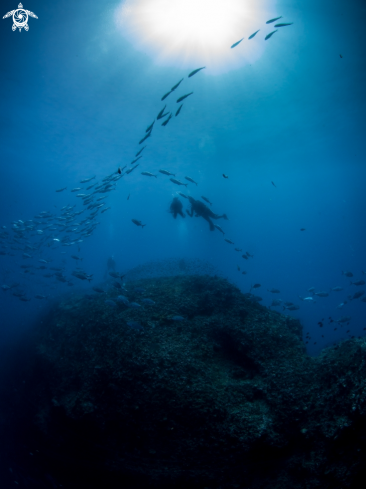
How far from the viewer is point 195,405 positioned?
4012 mm

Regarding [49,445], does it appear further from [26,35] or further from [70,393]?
[26,35]

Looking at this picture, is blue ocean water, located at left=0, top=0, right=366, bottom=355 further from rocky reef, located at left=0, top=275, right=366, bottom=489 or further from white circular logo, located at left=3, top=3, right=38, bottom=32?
rocky reef, located at left=0, top=275, right=366, bottom=489

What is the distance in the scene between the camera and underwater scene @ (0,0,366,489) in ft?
12.3

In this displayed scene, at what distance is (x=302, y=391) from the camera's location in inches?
160

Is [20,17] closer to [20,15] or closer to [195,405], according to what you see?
[20,15]

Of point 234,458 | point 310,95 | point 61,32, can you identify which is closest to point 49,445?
point 234,458

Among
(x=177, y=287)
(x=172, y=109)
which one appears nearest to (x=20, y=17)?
(x=172, y=109)

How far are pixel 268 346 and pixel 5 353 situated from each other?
47.0 feet

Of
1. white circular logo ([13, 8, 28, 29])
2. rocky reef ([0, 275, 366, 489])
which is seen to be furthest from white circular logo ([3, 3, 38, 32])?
rocky reef ([0, 275, 366, 489])

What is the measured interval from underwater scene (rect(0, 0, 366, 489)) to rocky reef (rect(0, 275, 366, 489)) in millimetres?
32

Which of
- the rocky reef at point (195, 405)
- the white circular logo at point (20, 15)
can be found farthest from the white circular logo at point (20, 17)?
the rocky reef at point (195, 405)

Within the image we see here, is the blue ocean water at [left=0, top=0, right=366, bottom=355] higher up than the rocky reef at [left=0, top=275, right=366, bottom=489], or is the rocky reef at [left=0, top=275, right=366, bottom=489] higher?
the blue ocean water at [left=0, top=0, right=366, bottom=355]

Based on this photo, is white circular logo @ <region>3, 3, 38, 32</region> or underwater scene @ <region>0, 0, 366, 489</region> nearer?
underwater scene @ <region>0, 0, 366, 489</region>

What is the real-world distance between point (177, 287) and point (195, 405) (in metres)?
4.65
